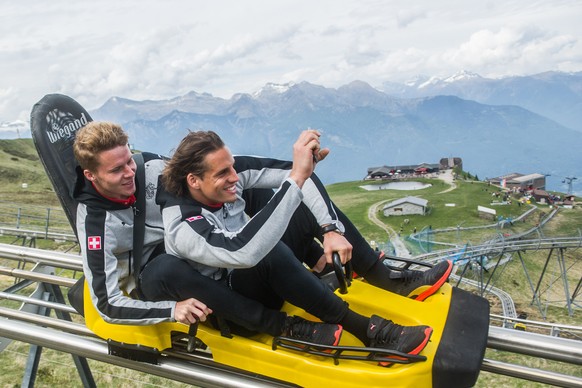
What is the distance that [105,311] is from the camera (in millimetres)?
2717

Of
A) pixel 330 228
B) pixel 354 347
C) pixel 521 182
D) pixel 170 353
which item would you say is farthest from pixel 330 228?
pixel 521 182

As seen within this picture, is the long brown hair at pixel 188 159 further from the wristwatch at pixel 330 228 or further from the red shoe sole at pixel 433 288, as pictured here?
the red shoe sole at pixel 433 288

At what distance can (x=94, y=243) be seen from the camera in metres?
2.77

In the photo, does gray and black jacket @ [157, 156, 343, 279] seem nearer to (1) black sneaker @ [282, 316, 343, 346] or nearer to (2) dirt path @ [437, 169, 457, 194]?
(1) black sneaker @ [282, 316, 343, 346]

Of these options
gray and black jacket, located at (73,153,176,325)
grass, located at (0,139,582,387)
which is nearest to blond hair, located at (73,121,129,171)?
gray and black jacket, located at (73,153,176,325)

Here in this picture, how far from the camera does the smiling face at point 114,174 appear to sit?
2.86 m

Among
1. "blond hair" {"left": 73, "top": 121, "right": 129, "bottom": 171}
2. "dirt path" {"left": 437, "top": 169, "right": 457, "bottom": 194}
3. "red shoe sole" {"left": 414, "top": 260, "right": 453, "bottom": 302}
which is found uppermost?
"dirt path" {"left": 437, "top": 169, "right": 457, "bottom": 194}

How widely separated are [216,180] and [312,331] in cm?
96

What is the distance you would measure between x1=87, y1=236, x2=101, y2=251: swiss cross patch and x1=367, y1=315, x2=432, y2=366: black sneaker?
1.57 metres

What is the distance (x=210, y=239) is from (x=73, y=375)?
3.90 m

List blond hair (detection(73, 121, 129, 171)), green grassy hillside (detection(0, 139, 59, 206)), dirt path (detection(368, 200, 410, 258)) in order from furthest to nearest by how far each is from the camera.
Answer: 1. green grassy hillside (detection(0, 139, 59, 206))
2. dirt path (detection(368, 200, 410, 258))
3. blond hair (detection(73, 121, 129, 171))

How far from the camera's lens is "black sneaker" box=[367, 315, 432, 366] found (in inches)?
94.8

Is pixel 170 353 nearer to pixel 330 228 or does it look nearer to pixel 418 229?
pixel 330 228

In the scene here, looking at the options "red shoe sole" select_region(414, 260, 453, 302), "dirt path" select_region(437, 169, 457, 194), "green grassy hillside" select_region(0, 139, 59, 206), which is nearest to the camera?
"red shoe sole" select_region(414, 260, 453, 302)
